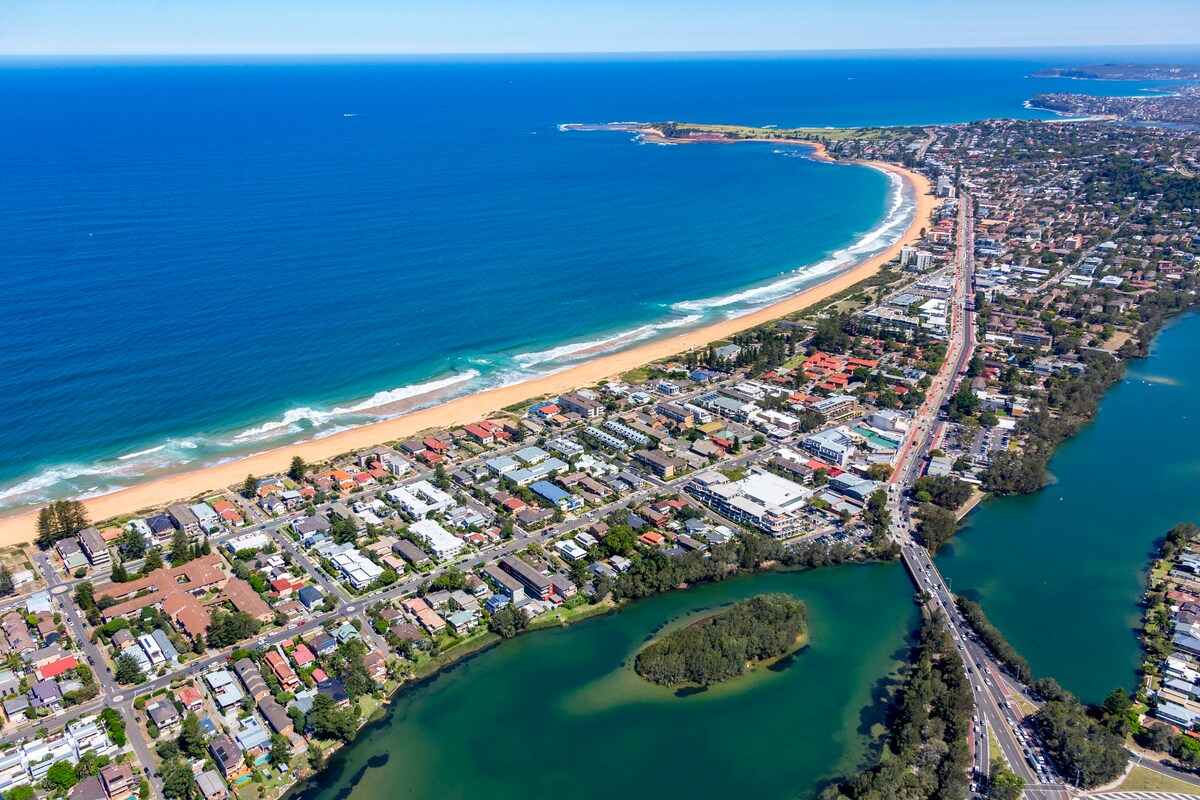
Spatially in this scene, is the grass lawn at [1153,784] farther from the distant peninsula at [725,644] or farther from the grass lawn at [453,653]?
the grass lawn at [453,653]

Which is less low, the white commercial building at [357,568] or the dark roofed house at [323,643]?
the white commercial building at [357,568]

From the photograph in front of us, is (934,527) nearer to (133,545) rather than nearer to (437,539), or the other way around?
(437,539)

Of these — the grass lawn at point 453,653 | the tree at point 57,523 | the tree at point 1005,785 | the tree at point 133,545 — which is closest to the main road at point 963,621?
the tree at point 1005,785

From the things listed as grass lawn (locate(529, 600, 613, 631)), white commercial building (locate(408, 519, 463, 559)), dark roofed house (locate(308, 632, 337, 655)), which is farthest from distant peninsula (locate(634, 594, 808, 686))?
dark roofed house (locate(308, 632, 337, 655))

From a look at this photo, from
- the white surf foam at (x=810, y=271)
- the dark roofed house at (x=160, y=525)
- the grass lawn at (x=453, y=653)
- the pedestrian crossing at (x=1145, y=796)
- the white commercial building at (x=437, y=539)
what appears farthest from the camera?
the white surf foam at (x=810, y=271)

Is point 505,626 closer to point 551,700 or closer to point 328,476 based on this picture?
point 551,700

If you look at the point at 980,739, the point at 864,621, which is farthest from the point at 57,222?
the point at 980,739

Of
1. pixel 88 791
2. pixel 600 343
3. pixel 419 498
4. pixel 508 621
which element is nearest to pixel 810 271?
pixel 600 343
